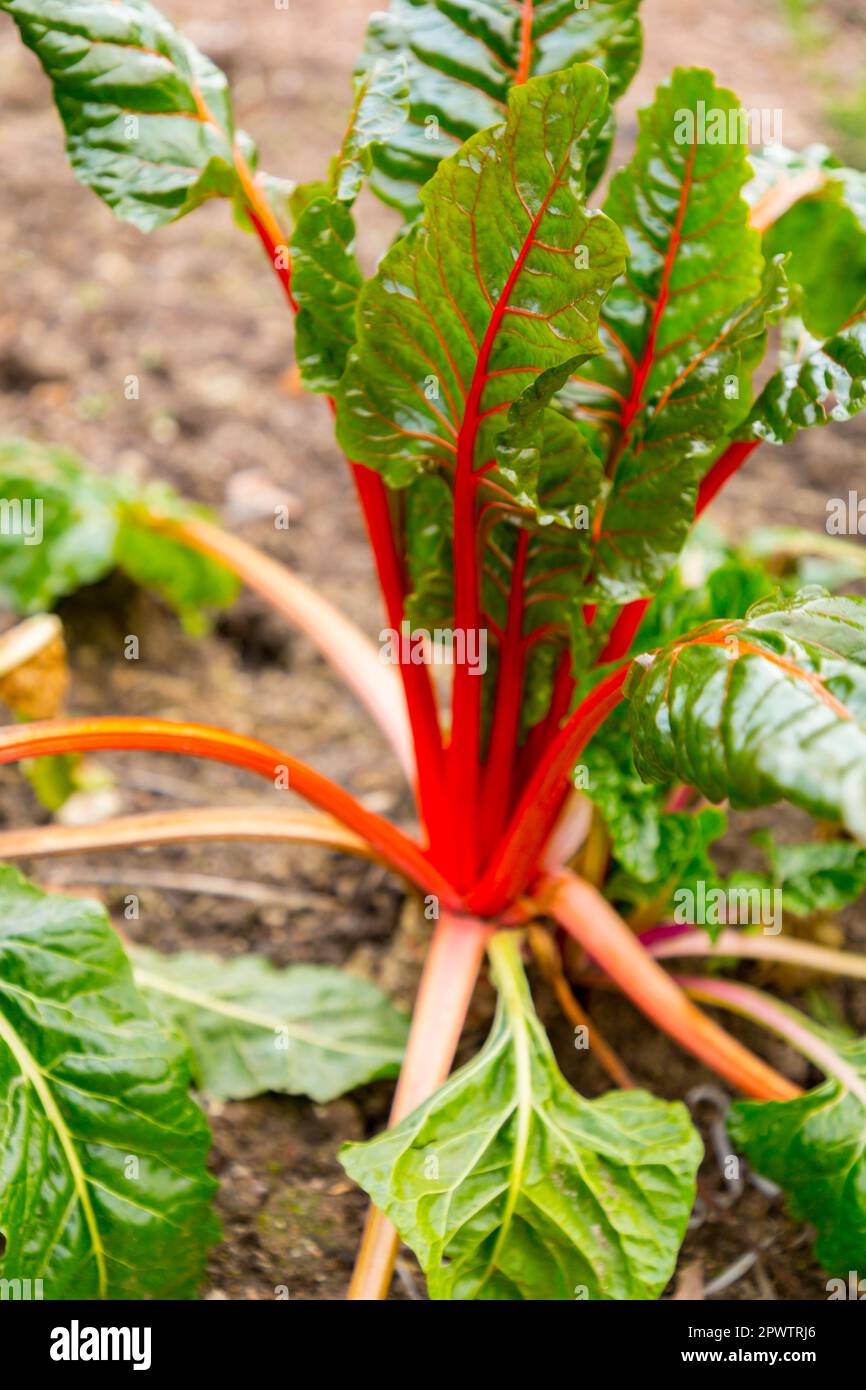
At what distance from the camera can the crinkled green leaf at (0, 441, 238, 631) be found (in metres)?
2.06

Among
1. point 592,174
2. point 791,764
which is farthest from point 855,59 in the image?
point 791,764

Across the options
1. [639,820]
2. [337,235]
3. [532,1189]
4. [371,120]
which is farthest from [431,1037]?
[371,120]

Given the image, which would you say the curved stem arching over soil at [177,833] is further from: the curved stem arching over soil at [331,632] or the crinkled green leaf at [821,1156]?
the crinkled green leaf at [821,1156]

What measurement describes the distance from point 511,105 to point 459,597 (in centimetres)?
57

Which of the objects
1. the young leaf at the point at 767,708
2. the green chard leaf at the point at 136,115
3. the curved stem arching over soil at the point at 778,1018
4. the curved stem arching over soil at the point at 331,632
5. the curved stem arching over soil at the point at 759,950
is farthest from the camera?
the curved stem arching over soil at the point at 331,632

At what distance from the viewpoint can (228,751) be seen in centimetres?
147

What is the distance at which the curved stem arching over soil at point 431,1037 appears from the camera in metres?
1.34

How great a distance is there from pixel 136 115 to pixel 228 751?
0.75 m

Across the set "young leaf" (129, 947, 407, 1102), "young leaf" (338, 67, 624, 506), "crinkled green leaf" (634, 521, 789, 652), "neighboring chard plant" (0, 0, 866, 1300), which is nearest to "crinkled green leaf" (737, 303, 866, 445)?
"neighboring chard plant" (0, 0, 866, 1300)

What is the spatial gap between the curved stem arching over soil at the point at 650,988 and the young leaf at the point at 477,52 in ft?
2.97

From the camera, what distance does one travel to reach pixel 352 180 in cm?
128

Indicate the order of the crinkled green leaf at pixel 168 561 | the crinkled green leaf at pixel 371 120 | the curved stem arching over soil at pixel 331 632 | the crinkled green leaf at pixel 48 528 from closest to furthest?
the crinkled green leaf at pixel 371 120 → the curved stem arching over soil at pixel 331 632 → the crinkled green leaf at pixel 48 528 → the crinkled green leaf at pixel 168 561
